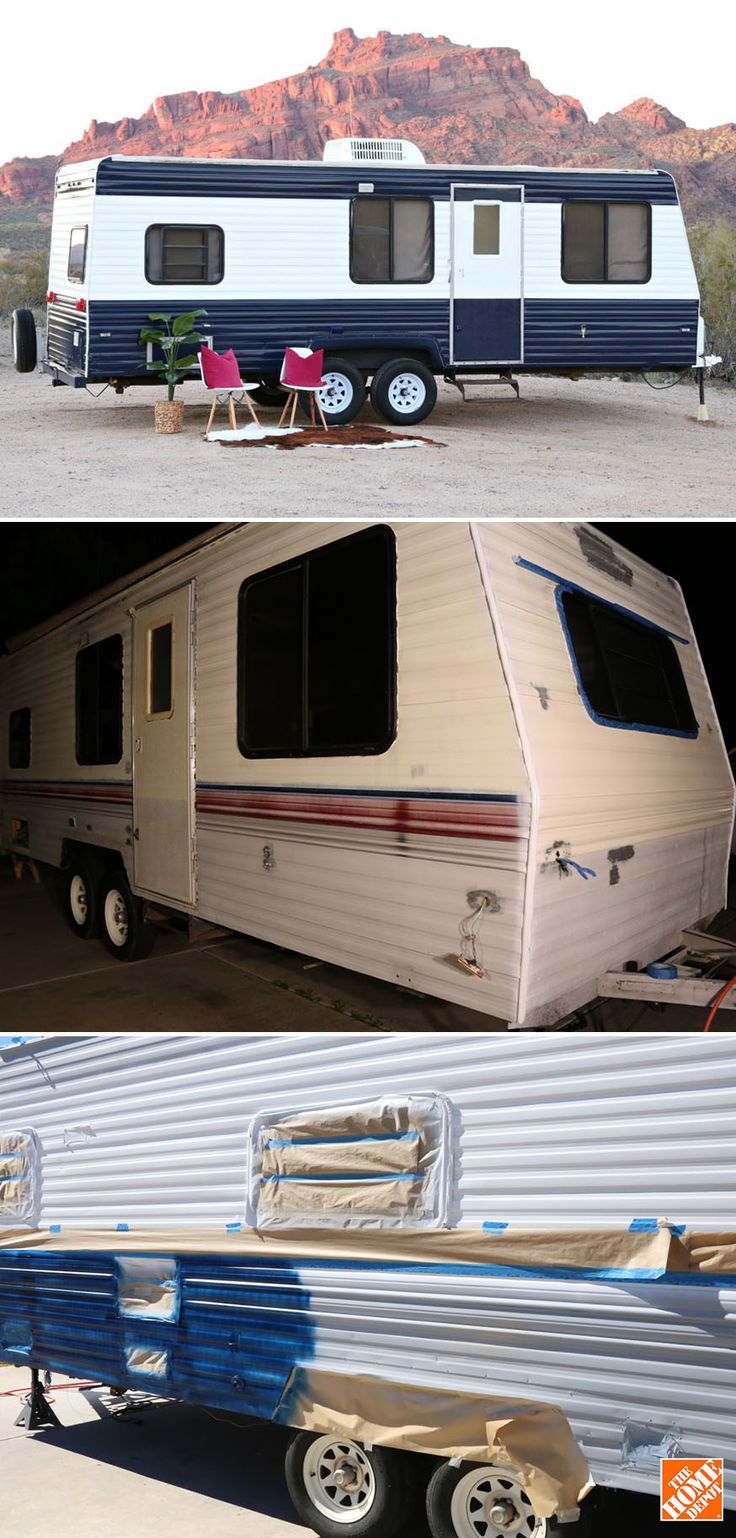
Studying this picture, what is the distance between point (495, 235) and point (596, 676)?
7.19 meters

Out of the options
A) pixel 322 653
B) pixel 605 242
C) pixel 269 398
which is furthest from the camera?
pixel 269 398

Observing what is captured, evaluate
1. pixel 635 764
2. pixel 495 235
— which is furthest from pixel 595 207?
pixel 635 764

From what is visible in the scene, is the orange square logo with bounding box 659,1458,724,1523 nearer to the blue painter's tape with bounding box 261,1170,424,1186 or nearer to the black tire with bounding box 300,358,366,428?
the blue painter's tape with bounding box 261,1170,424,1186

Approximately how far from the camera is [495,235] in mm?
10164

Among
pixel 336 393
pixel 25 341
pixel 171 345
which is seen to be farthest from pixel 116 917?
pixel 25 341

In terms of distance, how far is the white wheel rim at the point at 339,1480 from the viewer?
3936 millimetres

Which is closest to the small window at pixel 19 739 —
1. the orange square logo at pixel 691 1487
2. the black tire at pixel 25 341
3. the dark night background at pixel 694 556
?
the dark night background at pixel 694 556

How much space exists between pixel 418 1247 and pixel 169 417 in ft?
26.0

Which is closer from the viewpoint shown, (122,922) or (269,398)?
(122,922)

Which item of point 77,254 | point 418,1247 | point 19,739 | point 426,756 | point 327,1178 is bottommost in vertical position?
point 418,1247

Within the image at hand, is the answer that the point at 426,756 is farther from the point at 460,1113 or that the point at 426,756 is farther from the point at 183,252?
the point at 183,252

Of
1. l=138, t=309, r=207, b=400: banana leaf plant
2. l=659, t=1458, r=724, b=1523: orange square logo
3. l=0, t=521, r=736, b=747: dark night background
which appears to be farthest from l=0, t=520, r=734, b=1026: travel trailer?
l=138, t=309, r=207, b=400: banana leaf plant

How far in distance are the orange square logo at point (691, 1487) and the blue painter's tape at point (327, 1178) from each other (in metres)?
A: 0.97

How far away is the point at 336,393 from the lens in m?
10.1
